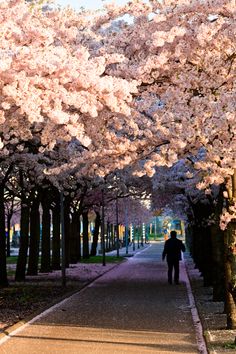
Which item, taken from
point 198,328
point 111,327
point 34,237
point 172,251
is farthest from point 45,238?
point 198,328

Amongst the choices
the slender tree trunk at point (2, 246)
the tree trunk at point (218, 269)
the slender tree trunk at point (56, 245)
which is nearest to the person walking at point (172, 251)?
the slender tree trunk at point (2, 246)

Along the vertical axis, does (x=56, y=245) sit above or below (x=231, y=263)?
above

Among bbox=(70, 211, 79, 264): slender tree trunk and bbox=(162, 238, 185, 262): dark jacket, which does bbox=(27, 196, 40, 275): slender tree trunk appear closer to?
bbox=(162, 238, 185, 262): dark jacket

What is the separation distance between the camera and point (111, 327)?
48.1 ft

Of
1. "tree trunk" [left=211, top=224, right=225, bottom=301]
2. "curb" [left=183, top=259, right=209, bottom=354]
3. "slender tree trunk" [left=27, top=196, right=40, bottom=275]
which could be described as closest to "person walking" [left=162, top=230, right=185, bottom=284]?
"slender tree trunk" [left=27, top=196, right=40, bottom=275]

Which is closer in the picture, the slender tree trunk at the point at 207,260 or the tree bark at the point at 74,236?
the slender tree trunk at the point at 207,260

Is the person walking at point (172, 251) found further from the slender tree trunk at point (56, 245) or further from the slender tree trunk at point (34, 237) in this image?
the slender tree trunk at point (56, 245)

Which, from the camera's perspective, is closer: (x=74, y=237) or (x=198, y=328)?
(x=198, y=328)

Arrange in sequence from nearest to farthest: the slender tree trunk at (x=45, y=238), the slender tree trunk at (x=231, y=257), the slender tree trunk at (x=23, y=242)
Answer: the slender tree trunk at (x=231, y=257), the slender tree trunk at (x=23, y=242), the slender tree trunk at (x=45, y=238)

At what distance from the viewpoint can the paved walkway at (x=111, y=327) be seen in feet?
39.2

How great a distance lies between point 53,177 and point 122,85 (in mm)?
15913

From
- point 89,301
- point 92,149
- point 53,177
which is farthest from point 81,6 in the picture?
point 53,177

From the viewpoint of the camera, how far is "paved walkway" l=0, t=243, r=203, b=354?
12.0 metres

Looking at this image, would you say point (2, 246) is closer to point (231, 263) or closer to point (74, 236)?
point (231, 263)
